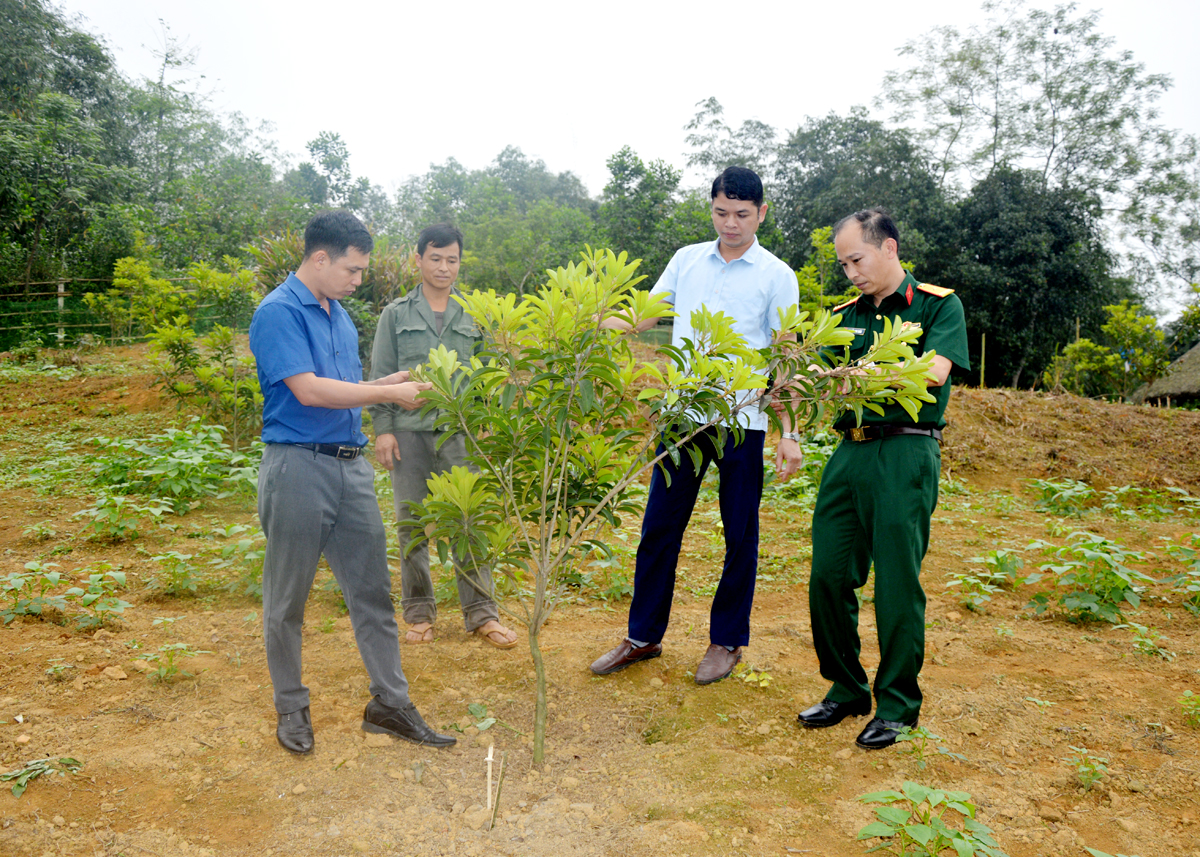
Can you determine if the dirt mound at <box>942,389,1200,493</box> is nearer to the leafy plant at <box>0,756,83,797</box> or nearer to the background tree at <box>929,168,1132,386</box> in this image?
the leafy plant at <box>0,756,83,797</box>

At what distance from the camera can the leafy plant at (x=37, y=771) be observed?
2.32m

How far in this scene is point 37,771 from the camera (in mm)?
Answer: 2379

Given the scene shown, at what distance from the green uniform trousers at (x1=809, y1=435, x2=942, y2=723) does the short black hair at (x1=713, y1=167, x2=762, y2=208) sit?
1.09 metres

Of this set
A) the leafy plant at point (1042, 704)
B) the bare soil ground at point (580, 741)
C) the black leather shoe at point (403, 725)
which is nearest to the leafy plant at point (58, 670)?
the bare soil ground at point (580, 741)

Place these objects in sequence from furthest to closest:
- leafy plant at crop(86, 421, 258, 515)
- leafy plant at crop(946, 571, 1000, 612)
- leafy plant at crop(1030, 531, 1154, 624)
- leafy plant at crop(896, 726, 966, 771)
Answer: leafy plant at crop(86, 421, 258, 515) → leafy plant at crop(946, 571, 1000, 612) → leafy plant at crop(1030, 531, 1154, 624) → leafy plant at crop(896, 726, 966, 771)

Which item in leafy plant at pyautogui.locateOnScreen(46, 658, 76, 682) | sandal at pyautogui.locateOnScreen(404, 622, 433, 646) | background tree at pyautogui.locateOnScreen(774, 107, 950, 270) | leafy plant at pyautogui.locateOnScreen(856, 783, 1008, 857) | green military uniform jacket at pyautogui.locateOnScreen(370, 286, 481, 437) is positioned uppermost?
background tree at pyautogui.locateOnScreen(774, 107, 950, 270)

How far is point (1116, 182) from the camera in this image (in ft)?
67.7

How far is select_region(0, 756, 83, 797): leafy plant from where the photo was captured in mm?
2320

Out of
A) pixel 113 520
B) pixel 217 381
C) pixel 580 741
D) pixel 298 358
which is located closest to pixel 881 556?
pixel 580 741

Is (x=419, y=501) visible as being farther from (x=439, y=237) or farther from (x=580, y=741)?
(x=580, y=741)

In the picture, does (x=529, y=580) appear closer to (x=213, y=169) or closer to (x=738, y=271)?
(x=738, y=271)

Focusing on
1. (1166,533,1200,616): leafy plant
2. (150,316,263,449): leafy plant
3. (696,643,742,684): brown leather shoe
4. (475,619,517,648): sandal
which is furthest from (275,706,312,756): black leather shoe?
(150,316,263,449): leafy plant

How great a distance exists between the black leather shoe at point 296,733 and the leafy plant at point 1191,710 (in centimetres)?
323

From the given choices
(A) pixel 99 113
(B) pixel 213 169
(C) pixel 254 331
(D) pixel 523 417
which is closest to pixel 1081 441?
(D) pixel 523 417
